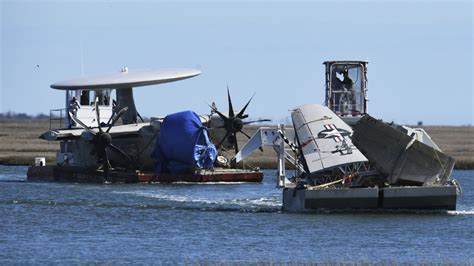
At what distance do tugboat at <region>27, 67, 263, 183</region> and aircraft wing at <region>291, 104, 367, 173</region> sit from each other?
27.0 meters

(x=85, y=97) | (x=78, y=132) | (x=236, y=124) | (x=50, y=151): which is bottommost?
(x=50, y=151)

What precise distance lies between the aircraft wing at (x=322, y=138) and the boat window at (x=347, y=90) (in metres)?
3.60

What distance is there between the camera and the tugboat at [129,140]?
255 ft

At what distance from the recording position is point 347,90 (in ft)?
180

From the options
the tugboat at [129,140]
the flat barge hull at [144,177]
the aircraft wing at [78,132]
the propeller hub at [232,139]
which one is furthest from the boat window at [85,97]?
the propeller hub at [232,139]

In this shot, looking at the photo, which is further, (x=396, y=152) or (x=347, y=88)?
(x=347, y=88)

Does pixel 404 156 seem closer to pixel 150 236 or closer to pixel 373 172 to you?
pixel 373 172

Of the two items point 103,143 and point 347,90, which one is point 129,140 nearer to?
point 103,143

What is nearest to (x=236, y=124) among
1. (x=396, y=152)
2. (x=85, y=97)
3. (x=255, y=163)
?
(x=85, y=97)

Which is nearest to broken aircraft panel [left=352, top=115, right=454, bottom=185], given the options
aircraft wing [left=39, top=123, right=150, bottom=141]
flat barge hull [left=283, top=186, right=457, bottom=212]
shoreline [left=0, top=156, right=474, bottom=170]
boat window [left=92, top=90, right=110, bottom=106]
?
flat barge hull [left=283, top=186, right=457, bottom=212]

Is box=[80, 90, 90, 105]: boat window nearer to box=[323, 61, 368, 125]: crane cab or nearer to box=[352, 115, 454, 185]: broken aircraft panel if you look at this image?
box=[323, 61, 368, 125]: crane cab

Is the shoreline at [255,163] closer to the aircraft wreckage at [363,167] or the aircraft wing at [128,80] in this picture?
the aircraft wing at [128,80]

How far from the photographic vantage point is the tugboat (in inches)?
3066

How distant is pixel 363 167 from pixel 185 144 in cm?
2914
